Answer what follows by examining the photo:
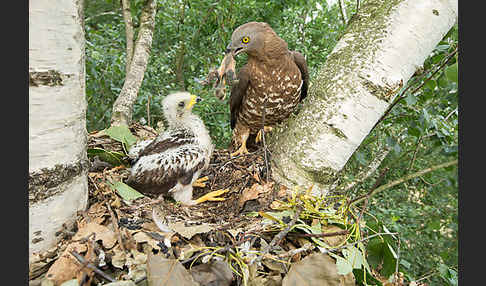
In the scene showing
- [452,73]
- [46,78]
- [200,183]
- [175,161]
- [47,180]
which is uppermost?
[452,73]

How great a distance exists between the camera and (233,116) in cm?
294

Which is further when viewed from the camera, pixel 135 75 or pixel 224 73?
pixel 135 75

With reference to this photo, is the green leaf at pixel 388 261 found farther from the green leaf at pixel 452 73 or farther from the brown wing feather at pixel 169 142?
the brown wing feather at pixel 169 142

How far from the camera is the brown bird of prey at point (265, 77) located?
7.76 feet

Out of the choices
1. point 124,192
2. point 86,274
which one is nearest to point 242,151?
point 124,192

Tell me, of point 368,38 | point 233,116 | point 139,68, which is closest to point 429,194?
point 233,116

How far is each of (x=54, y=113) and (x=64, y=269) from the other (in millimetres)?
544

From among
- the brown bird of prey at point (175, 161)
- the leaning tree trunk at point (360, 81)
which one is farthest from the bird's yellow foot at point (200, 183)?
the leaning tree trunk at point (360, 81)

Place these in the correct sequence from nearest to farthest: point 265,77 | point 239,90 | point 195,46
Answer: point 265,77 → point 239,90 → point 195,46

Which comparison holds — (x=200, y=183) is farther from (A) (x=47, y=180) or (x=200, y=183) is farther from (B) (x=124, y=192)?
(A) (x=47, y=180)

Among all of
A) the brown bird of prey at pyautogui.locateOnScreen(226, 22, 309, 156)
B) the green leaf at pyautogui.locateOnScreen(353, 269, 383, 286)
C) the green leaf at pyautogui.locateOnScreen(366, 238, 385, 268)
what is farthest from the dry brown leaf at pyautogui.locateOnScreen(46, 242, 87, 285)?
the brown bird of prey at pyautogui.locateOnScreen(226, 22, 309, 156)

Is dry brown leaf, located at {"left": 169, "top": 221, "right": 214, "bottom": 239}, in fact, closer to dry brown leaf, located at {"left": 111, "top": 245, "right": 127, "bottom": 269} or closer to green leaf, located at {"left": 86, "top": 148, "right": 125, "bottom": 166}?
dry brown leaf, located at {"left": 111, "top": 245, "right": 127, "bottom": 269}

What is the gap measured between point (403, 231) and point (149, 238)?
3.74 m

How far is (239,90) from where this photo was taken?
105 inches
